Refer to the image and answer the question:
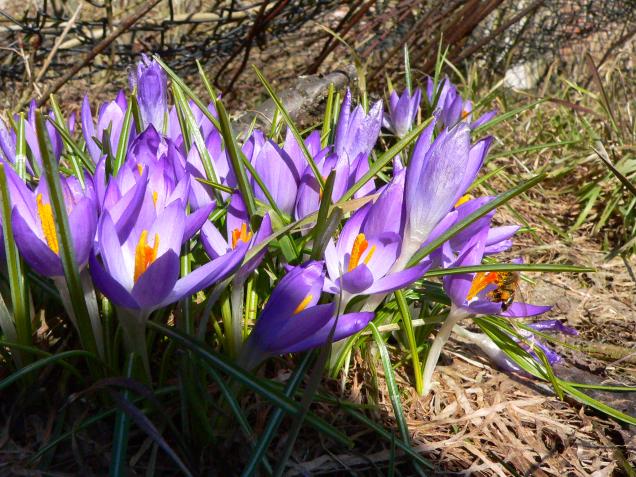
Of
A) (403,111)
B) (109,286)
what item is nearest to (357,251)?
(109,286)

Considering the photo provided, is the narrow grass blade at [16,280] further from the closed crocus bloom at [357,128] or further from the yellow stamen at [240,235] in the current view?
the closed crocus bloom at [357,128]

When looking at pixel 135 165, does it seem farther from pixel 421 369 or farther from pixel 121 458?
pixel 421 369

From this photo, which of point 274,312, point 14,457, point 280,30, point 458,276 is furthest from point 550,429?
point 280,30

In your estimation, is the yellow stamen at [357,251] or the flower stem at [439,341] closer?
the yellow stamen at [357,251]

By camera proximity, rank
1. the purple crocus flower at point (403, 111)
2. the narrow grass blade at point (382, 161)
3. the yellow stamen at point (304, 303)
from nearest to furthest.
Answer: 1. the yellow stamen at point (304, 303)
2. the narrow grass blade at point (382, 161)
3. the purple crocus flower at point (403, 111)

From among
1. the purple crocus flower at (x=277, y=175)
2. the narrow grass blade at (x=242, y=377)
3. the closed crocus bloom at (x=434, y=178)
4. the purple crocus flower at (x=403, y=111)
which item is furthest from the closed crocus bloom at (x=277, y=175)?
the purple crocus flower at (x=403, y=111)

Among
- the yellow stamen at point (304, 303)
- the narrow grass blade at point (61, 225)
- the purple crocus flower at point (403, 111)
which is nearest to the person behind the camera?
the narrow grass blade at point (61, 225)

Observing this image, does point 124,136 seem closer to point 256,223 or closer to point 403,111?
point 256,223
